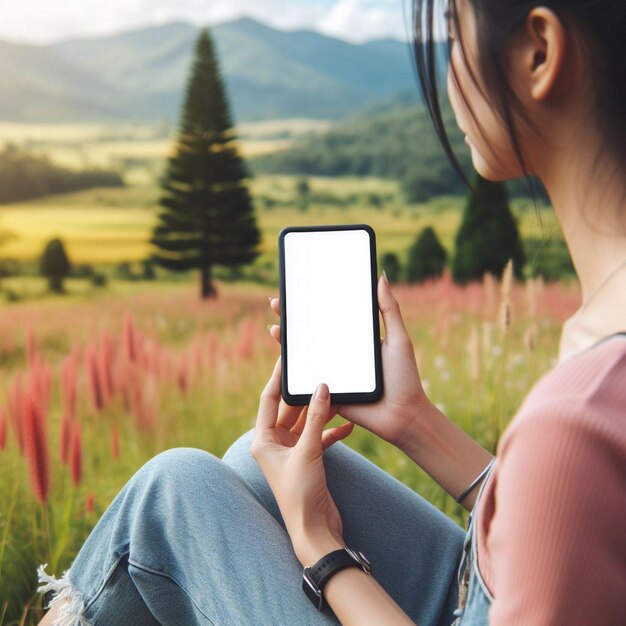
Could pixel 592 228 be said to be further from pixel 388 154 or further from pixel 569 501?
pixel 388 154

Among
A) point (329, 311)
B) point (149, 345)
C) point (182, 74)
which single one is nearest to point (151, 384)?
point (149, 345)

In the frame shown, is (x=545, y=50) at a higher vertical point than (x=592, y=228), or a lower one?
higher

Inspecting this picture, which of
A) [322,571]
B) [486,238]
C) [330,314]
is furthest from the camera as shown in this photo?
[486,238]

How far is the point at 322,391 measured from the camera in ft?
3.35

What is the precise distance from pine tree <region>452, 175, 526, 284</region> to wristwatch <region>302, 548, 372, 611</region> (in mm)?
2321

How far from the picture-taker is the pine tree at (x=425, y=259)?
329 centimetres

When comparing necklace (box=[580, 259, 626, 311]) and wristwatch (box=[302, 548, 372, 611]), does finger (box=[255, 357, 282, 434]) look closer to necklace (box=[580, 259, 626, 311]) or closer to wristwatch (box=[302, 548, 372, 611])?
wristwatch (box=[302, 548, 372, 611])

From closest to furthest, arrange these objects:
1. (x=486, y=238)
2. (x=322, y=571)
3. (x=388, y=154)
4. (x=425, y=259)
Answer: (x=322, y=571)
(x=486, y=238)
(x=425, y=259)
(x=388, y=154)

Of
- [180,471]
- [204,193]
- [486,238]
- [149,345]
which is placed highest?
[204,193]

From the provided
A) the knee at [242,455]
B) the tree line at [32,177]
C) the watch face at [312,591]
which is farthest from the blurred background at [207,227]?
the watch face at [312,591]

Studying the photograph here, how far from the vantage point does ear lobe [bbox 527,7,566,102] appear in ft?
2.21

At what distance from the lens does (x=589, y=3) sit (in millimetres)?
668

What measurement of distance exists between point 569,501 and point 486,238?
265 cm

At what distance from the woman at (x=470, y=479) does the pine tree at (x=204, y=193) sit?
6.59ft
